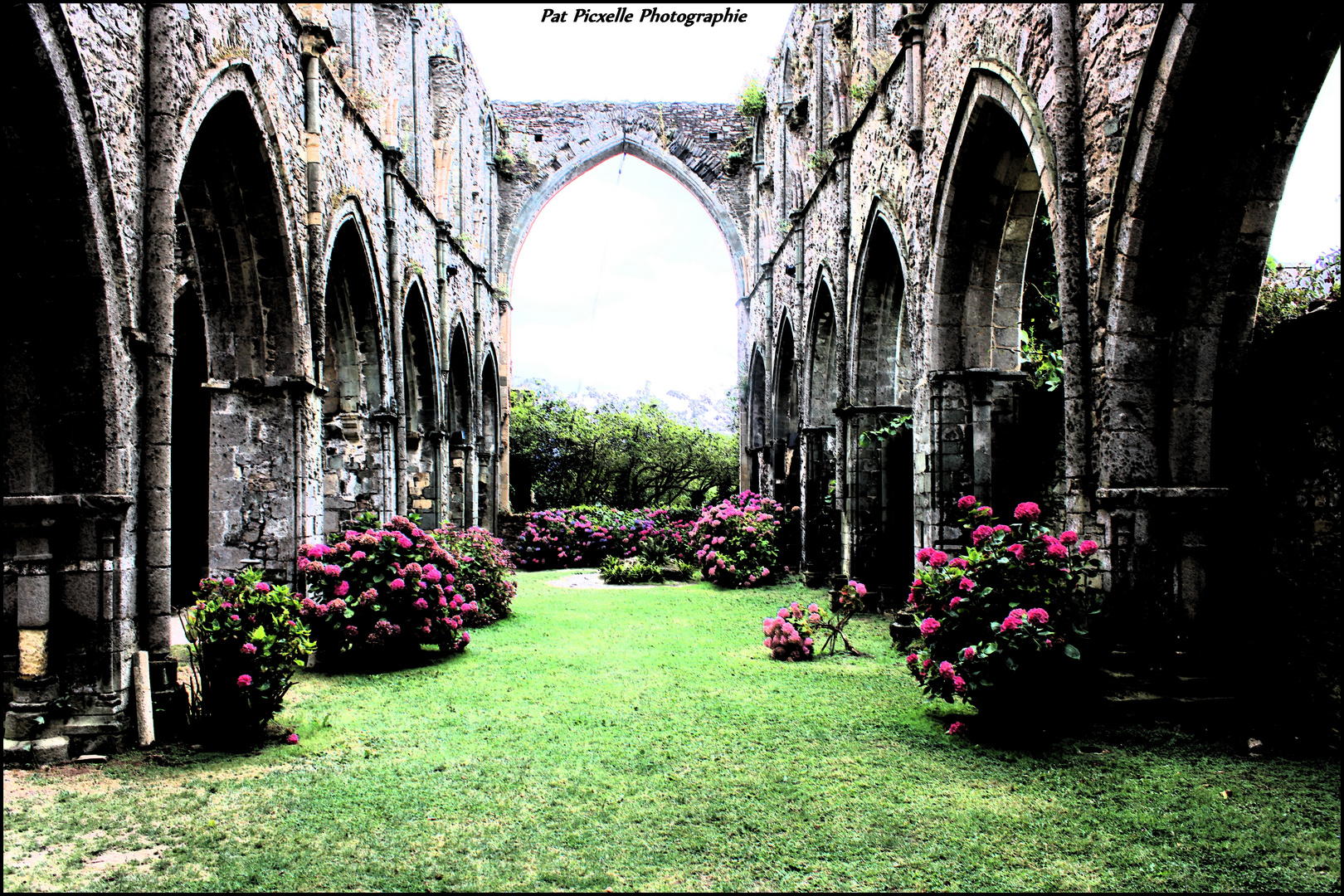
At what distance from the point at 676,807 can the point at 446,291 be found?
11043 millimetres

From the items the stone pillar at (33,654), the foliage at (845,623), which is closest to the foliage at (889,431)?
the foliage at (845,623)

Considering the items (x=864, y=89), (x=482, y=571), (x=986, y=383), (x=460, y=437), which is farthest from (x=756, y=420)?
(x=986, y=383)

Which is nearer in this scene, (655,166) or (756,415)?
(756,415)

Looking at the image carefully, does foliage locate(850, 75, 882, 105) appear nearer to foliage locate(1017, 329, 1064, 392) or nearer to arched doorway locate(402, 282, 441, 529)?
foliage locate(1017, 329, 1064, 392)

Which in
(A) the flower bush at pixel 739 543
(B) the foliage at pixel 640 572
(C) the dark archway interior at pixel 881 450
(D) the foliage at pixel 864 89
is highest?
(D) the foliage at pixel 864 89

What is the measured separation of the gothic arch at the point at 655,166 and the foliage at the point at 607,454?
14.0 feet

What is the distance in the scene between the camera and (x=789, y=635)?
20.4ft

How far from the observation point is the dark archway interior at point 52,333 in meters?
3.71

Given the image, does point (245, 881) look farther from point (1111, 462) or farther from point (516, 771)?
point (1111, 462)

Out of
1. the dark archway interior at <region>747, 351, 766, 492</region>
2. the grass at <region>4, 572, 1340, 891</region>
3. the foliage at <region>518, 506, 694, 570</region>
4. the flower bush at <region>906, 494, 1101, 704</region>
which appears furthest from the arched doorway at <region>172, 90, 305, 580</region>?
the dark archway interior at <region>747, 351, 766, 492</region>

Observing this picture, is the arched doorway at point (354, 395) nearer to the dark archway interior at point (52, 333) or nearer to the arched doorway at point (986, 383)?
the dark archway interior at point (52, 333)

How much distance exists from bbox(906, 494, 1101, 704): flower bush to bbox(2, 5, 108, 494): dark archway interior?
14.4 ft

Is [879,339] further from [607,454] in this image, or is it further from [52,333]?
[607,454]

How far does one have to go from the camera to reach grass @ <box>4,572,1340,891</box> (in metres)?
2.74
